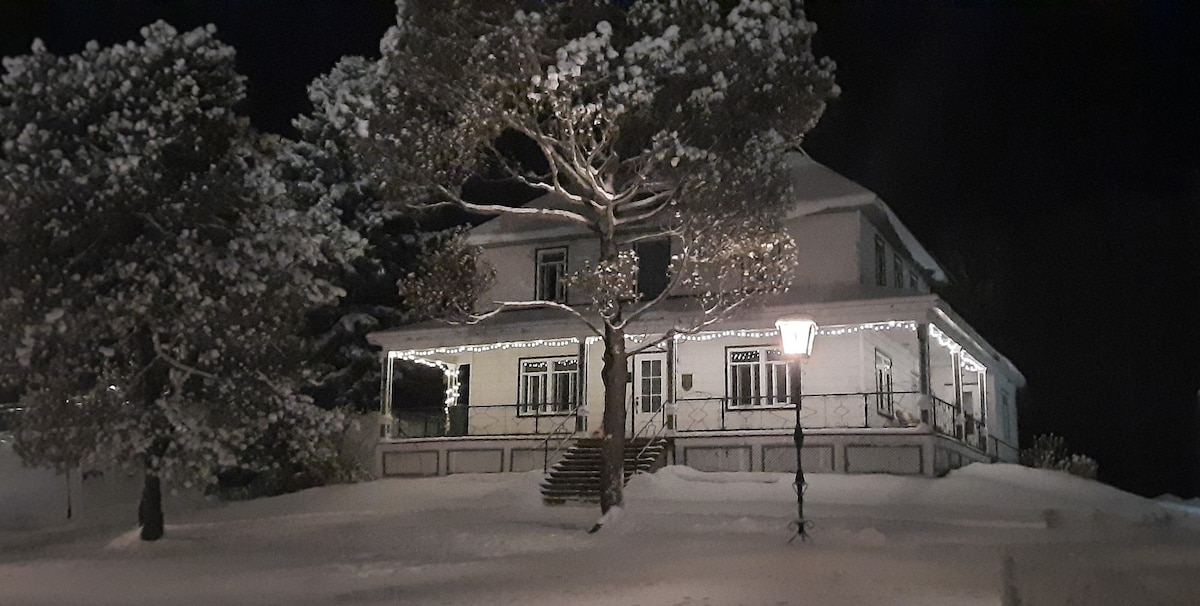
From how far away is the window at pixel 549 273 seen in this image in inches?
1101

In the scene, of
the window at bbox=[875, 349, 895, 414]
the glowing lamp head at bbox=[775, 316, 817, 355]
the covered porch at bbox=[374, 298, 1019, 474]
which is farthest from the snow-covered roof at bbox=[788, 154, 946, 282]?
the glowing lamp head at bbox=[775, 316, 817, 355]

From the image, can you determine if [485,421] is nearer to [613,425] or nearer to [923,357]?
[613,425]

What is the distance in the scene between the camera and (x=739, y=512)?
19438 millimetres

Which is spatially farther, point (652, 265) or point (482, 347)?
point (482, 347)

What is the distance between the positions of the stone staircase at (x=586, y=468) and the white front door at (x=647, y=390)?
4.83ft

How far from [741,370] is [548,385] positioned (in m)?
4.97

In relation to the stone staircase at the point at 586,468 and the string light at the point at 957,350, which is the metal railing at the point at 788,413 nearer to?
the stone staircase at the point at 586,468

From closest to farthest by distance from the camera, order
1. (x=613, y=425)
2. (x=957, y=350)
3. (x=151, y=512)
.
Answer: (x=613, y=425) → (x=151, y=512) → (x=957, y=350)

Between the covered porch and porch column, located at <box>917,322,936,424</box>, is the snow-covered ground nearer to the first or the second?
the covered porch

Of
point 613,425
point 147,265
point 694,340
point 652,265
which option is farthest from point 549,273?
point 147,265

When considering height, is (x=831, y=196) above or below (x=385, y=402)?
above

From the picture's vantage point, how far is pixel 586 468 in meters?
23.5

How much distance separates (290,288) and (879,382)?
1365 cm

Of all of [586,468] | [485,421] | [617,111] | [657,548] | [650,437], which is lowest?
[657,548]
